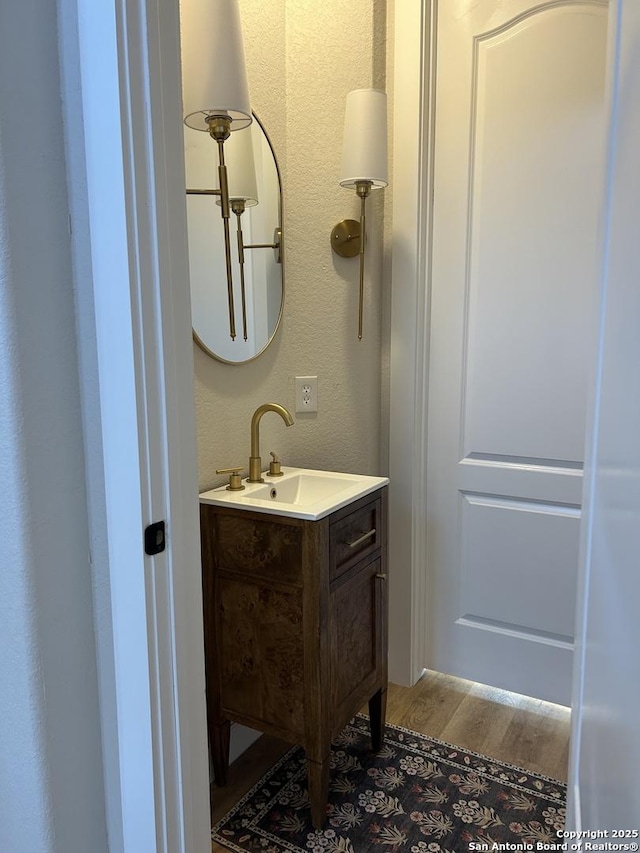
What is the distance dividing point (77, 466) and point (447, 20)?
186cm

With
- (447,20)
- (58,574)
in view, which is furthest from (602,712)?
(447,20)

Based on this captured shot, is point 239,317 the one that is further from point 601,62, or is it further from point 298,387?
point 601,62

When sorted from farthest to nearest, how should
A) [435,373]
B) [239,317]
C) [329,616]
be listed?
[435,373] → [239,317] → [329,616]

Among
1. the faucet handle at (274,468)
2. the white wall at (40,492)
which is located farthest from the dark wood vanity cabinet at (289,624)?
the white wall at (40,492)

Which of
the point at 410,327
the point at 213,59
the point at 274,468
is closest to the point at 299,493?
the point at 274,468

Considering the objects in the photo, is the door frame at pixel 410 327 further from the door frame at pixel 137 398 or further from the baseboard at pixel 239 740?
the door frame at pixel 137 398

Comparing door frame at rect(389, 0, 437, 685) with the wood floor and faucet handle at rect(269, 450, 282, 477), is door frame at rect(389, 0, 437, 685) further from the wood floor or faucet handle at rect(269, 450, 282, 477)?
faucet handle at rect(269, 450, 282, 477)

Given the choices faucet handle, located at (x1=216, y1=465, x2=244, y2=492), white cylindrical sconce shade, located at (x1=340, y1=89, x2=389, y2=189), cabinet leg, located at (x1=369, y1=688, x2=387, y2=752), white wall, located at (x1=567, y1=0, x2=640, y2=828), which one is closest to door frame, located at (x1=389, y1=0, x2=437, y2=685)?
white cylindrical sconce shade, located at (x1=340, y1=89, x2=389, y2=189)

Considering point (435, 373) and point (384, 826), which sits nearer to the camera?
point (384, 826)

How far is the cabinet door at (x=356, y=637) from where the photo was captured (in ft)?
4.99

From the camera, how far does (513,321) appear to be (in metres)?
1.93

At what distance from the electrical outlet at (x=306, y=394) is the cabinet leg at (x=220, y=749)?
942 millimetres

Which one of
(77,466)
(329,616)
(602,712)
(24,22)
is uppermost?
(24,22)

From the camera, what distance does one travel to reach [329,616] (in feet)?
4.81
